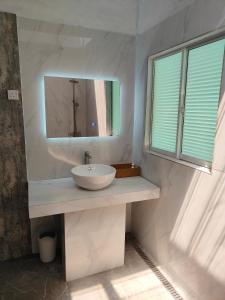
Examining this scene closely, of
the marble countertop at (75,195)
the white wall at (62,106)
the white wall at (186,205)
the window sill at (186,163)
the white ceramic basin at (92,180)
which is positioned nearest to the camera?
the white wall at (186,205)

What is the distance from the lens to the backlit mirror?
7.17 feet

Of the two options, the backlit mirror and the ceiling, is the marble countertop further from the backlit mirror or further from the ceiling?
the ceiling

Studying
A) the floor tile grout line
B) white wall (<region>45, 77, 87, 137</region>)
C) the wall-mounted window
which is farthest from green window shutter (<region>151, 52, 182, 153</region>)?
the floor tile grout line

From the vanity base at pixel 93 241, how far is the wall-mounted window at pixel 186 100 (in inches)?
33.3

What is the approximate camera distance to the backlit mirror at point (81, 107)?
2186 millimetres

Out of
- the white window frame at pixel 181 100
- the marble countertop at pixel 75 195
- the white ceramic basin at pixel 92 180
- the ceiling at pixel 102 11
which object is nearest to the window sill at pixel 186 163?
the white window frame at pixel 181 100

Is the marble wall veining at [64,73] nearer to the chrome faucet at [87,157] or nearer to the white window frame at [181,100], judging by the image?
the chrome faucet at [87,157]

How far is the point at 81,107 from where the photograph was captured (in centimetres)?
231

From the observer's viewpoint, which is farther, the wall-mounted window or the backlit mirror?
the backlit mirror

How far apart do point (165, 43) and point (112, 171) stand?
1.30m

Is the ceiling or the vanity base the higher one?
the ceiling

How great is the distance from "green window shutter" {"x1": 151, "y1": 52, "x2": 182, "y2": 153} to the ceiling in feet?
1.35

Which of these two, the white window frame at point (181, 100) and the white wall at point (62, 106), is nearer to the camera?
the white window frame at point (181, 100)

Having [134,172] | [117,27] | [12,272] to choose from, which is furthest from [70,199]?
[117,27]
